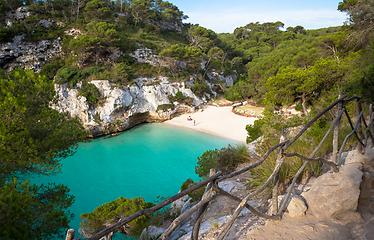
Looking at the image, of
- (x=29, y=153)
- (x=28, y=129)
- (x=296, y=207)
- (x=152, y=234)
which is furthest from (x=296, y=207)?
(x=28, y=129)

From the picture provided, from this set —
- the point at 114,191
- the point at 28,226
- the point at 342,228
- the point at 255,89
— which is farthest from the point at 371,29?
the point at 255,89

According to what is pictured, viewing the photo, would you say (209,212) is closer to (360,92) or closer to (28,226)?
(28,226)

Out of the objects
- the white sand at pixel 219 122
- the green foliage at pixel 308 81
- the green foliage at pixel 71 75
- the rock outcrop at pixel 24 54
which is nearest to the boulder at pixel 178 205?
the green foliage at pixel 308 81

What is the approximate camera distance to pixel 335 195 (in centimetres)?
210

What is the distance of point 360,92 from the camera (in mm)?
6266

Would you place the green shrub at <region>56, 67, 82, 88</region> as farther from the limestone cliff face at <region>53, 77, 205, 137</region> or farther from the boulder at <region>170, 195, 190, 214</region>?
the boulder at <region>170, 195, 190, 214</region>

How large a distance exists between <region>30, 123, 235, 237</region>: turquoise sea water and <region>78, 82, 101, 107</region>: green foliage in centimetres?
435

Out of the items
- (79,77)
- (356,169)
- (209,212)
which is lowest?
(209,212)

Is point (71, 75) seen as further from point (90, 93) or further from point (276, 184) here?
point (276, 184)

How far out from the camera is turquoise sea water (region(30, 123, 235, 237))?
31.8ft

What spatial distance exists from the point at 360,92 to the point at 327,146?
4469 millimetres

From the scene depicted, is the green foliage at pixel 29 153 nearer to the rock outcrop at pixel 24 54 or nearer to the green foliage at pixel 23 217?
the green foliage at pixel 23 217


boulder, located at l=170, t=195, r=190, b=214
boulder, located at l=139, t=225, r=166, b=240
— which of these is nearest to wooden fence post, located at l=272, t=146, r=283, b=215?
boulder, located at l=139, t=225, r=166, b=240

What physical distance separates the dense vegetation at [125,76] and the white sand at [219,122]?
2798 mm
